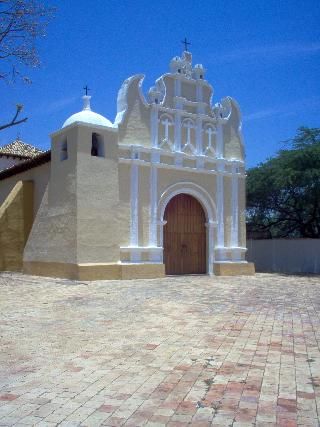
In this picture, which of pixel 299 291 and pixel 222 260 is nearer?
pixel 299 291

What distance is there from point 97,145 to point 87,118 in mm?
1000

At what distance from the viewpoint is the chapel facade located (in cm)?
1380

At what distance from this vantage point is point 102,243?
13859mm

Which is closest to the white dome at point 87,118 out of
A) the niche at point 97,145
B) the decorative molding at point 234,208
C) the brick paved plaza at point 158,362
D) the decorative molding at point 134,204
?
the niche at point 97,145

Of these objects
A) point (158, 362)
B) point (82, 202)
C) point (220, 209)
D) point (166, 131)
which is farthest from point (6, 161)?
point (158, 362)

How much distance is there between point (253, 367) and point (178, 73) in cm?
1308

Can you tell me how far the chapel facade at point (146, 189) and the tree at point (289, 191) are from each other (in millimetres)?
3379

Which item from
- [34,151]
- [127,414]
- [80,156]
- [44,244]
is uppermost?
[34,151]

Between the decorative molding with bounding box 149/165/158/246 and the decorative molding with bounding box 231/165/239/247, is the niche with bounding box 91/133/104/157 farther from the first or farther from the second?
the decorative molding with bounding box 231/165/239/247

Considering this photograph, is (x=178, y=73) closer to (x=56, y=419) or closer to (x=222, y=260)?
(x=222, y=260)

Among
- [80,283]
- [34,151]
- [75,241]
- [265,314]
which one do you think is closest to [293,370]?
[265,314]

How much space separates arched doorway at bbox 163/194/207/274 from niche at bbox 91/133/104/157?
10.4 feet

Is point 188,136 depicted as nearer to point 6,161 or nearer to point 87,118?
point 87,118

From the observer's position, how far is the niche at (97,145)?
47.0ft
